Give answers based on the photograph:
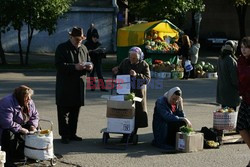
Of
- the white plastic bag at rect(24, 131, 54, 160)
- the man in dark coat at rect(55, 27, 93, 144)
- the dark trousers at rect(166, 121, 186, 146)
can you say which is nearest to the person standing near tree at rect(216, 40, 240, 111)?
the dark trousers at rect(166, 121, 186, 146)

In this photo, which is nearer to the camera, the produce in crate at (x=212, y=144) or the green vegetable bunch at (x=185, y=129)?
the green vegetable bunch at (x=185, y=129)

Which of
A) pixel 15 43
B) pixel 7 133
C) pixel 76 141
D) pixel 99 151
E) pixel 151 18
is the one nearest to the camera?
pixel 7 133

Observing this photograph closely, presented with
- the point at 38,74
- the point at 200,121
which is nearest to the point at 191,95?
the point at 200,121

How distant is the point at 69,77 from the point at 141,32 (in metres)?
13.1

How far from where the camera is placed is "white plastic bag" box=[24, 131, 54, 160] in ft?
25.6

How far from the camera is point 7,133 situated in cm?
802

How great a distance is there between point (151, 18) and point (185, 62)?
6.76 metres

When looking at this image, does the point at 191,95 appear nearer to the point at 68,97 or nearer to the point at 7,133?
the point at 68,97

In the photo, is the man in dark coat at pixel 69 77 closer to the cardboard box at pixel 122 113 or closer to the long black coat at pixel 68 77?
A: the long black coat at pixel 68 77

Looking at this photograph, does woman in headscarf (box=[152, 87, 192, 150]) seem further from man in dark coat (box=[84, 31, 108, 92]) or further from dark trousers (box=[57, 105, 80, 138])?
man in dark coat (box=[84, 31, 108, 92])

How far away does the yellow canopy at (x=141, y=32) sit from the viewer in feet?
74.5

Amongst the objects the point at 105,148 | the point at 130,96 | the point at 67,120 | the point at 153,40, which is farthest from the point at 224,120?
the point at 153,40

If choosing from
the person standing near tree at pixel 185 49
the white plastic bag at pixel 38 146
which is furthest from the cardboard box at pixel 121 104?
the person standing near tree at pixel 185 49

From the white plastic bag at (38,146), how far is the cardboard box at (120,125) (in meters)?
1.96
